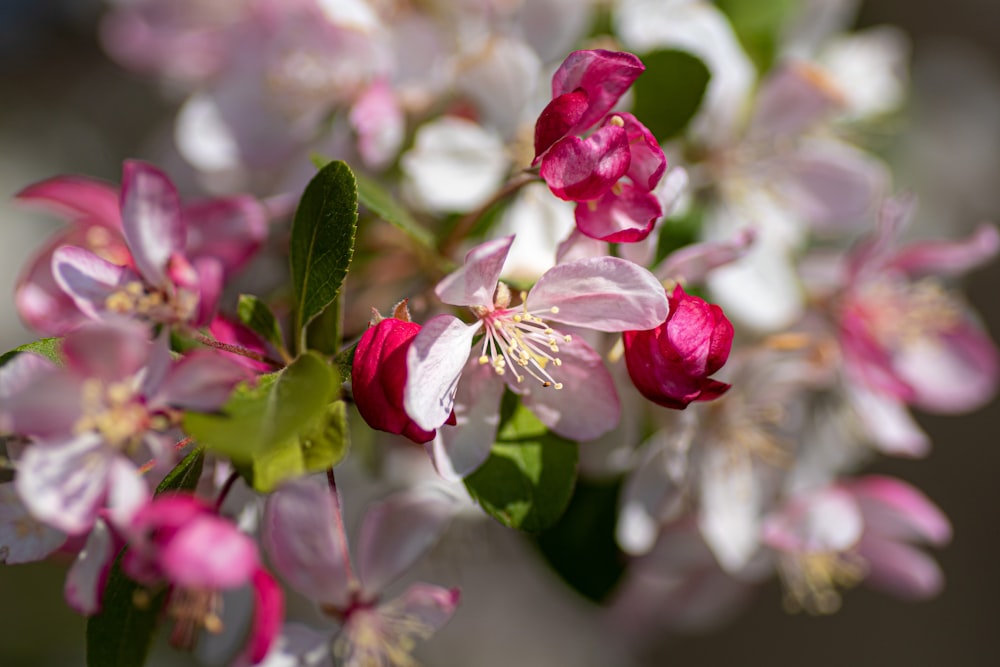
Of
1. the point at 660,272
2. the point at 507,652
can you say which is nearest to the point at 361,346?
the point at 660,272

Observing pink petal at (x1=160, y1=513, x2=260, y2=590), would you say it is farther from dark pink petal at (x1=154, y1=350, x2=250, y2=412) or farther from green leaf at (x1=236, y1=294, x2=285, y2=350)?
green leaf at (x1=236, y1=294, x2=285, y2=350)

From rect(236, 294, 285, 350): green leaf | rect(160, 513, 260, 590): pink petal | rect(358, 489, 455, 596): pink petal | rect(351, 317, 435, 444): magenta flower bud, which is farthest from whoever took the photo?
rect(358, 489, 455, 596): pink petal

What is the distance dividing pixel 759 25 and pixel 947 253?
32 cm

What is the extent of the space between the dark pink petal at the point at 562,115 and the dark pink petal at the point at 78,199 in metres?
0.42

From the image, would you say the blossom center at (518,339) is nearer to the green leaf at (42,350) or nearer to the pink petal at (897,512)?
the green leaf at (42,350)

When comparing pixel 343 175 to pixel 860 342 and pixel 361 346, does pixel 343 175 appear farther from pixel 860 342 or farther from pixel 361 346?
pixel 860 342

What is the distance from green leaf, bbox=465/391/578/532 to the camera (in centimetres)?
67

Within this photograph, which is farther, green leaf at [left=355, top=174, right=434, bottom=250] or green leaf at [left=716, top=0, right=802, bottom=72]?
green leaf at [left=716, top=0, right=802, bottom=72]

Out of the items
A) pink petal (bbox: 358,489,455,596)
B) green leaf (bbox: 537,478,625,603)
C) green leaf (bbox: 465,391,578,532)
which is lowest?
green leaf (bbox: 537,478,625,603)

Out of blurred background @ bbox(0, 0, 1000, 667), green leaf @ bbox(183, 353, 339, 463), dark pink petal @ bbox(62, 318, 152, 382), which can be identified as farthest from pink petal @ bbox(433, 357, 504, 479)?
blurred background @ bbox(0, 0, 1000, 667)

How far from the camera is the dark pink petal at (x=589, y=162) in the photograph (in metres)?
0.59

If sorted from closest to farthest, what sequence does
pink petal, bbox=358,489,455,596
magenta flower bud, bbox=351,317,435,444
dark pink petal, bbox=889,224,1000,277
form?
magenta flower bud, bbox=351,317,435,444
pink petal, bbox=358,489,455,596
dark pink petal, bbox=889,224,1000,277

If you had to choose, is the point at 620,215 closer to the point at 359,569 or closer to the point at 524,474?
the point at 524,474

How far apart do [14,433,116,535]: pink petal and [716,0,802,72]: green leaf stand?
2.60 ft
